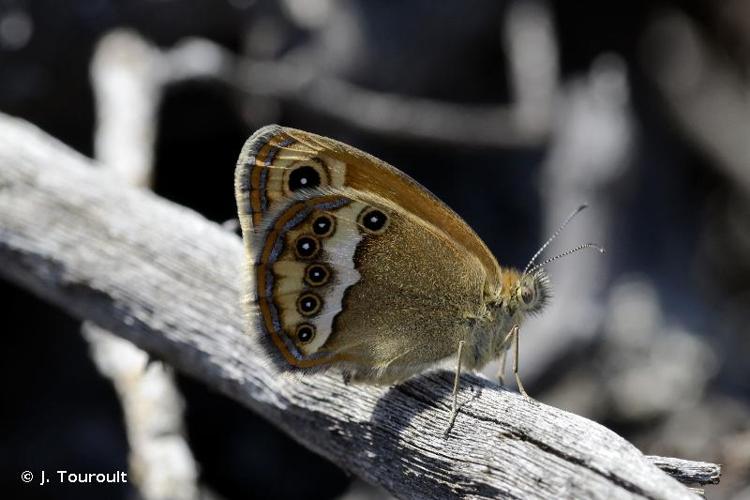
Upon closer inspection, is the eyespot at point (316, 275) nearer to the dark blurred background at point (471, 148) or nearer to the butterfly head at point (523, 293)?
the butterfly head at point (523, 293)

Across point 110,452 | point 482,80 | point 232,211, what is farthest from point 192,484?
point 482,80

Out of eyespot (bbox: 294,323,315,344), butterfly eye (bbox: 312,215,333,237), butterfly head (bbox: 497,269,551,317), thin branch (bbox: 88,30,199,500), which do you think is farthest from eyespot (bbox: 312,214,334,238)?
thin branch (bbox: 88,30,199,500)

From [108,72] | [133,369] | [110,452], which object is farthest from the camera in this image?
[108,72]

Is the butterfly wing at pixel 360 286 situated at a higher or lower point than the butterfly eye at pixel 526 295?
lower

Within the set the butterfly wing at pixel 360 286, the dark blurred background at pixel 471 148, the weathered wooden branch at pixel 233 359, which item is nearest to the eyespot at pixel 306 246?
the butterfly wing at pixel 360 286

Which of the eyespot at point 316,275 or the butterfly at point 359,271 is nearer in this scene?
the butterfly at point 359,271

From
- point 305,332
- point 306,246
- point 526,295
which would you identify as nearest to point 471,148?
point 526,295

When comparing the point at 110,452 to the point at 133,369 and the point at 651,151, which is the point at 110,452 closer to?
the point at 133,369

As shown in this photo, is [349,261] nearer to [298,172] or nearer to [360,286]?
[360,286]
